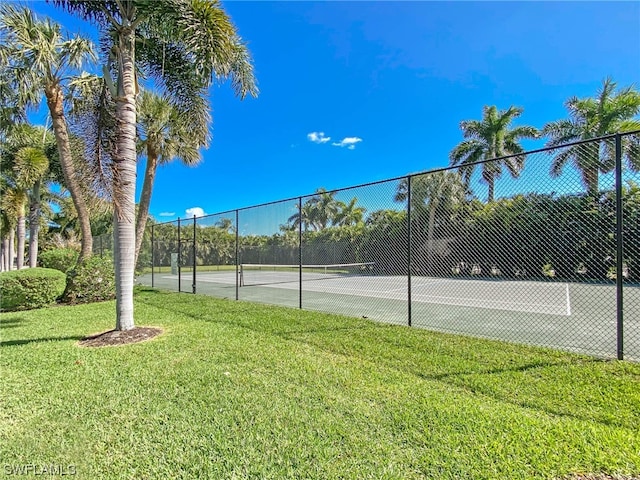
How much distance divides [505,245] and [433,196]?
200 centimetres

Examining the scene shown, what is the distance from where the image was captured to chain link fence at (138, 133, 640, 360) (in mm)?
4633

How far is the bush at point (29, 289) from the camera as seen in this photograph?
7.33m

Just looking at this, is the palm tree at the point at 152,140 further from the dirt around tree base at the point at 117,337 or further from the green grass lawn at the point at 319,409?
the green grass lawn at the point at 319,409

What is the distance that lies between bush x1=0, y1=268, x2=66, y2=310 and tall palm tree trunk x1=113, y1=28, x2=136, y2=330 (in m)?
4.37

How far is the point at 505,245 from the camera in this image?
7.62 meters

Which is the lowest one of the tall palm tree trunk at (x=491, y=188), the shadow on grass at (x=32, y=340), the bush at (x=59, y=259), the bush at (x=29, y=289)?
the shadow on grass at (x=32, y=340)

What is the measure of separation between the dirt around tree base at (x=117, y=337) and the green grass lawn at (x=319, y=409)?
0.83ft

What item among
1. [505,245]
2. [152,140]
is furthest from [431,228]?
[152,140]

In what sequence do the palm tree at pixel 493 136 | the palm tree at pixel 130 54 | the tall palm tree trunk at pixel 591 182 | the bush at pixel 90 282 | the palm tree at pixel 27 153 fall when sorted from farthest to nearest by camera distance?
1. the palm tree at pixel 493 136
2. the palm tree at pixel 27 153
3. the bush at pixel 90 282
4. the tall palm tree trunk at pixel 591 182
5. the palm tree at pixel 130 54

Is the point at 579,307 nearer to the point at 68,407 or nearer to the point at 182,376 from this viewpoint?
the point at 182,376

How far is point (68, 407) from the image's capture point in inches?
108

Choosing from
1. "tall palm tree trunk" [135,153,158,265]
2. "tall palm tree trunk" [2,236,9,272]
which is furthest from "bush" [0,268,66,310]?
"tall palm tree trunk" [2,236,9,272]

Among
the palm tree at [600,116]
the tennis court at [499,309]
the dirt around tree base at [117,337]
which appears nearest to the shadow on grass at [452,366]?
the tennis court at [499,309]

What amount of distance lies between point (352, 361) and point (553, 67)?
10205mm
